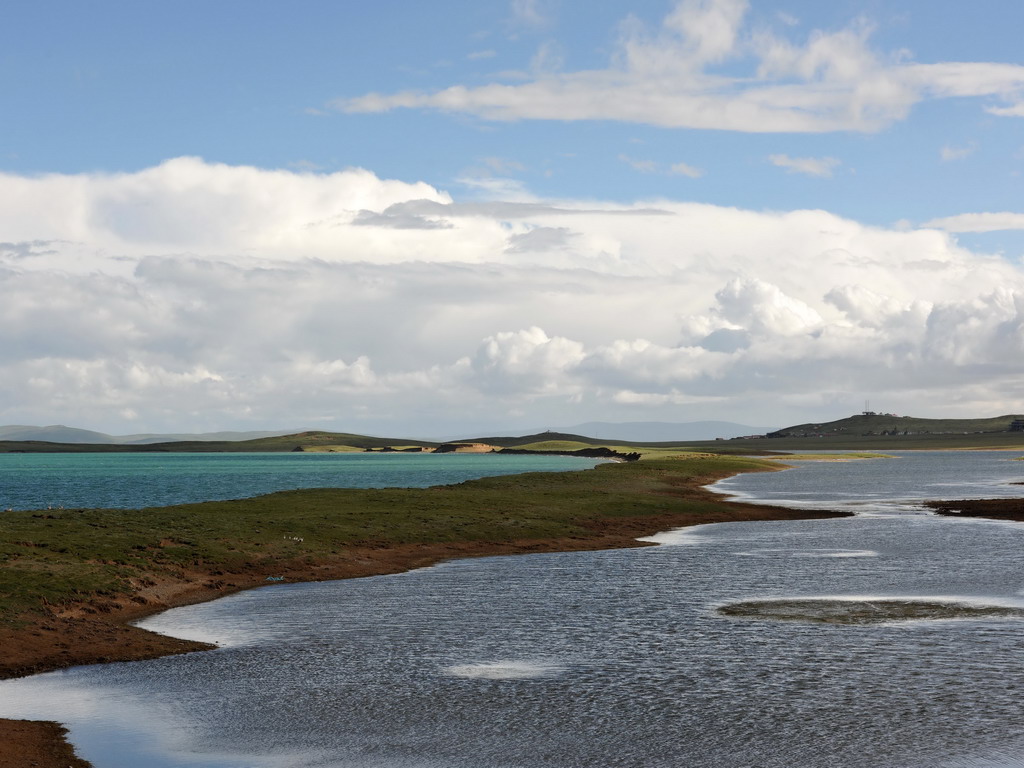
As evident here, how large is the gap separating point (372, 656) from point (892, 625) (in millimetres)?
17274

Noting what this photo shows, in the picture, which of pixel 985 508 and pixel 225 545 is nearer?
pixel 225 545

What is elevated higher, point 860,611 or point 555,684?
point 555,684

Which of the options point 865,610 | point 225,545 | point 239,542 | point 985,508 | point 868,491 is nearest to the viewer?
point 865,610

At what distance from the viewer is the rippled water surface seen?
69.4 ft

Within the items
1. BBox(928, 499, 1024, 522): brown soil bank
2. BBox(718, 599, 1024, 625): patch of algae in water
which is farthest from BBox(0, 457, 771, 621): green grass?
BBox(718, 599, 1024, 625): patch of algae in water

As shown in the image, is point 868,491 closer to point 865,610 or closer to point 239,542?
point 239,542

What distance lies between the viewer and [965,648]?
30250mm

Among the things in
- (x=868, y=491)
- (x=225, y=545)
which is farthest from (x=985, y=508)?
(x=225, y=545)

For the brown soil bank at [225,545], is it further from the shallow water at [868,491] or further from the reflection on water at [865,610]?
the reflection on water at [865,610]

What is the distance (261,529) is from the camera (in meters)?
58.2

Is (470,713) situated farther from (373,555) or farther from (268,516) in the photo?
(268,516)

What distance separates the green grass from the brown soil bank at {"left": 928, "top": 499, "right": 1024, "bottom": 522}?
66.3ft

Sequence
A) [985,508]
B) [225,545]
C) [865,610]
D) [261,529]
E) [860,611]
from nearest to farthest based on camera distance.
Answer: [860,611] < [865,610] < [225,545] < [261,529] < [985,508]

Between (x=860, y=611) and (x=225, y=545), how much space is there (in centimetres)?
3093
